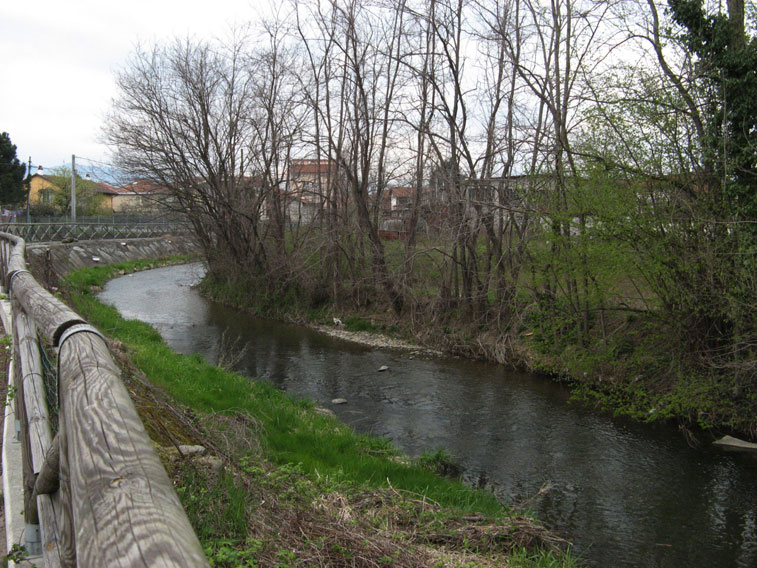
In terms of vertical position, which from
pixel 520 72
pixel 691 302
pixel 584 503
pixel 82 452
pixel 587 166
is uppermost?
pixel 520 72

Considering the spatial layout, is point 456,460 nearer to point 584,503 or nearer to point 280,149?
point 584,503

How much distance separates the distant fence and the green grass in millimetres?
17612

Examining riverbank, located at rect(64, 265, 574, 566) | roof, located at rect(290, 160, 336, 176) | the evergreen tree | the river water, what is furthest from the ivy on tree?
the evergreen tree

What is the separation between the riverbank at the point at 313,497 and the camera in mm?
3195

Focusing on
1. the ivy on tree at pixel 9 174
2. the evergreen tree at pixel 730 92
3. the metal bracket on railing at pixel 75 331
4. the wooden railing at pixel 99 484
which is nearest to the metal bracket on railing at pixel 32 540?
the wooden railing at pixel 99 484

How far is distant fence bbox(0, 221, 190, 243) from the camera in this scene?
30.8 m

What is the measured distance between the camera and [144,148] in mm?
20625

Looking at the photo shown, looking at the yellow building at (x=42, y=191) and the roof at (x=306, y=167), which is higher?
the yellow building at (x=42, y=191)

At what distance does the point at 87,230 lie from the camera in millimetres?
38344

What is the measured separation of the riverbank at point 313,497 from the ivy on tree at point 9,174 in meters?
49.2

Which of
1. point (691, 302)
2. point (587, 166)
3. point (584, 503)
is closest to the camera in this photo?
point (584, 503)

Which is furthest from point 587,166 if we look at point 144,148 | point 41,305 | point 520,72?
point 144,148

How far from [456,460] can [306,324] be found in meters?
12.7

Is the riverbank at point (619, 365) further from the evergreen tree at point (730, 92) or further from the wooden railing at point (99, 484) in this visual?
the wooden railing at point (99, 484)
